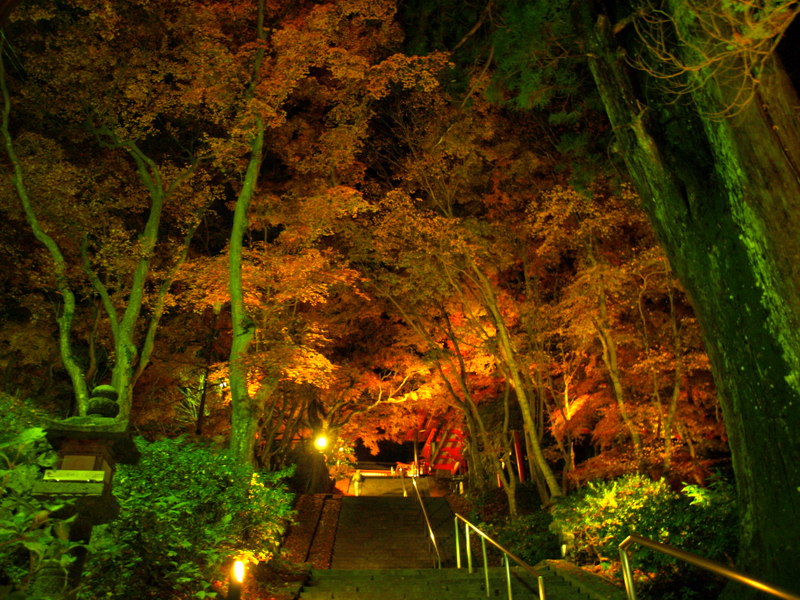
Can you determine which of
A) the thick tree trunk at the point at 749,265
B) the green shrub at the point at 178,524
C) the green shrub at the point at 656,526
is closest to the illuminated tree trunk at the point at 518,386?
the green shrub at the point at 656,526

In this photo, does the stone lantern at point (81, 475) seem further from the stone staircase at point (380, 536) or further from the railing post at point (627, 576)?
the stone staircase at point (380, 536)

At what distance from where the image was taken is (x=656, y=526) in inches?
253

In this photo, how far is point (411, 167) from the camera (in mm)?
14367

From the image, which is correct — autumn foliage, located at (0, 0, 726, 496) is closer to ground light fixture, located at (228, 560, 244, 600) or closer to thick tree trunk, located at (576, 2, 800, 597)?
ground light fixture, located at (228, 560, 244, 600)

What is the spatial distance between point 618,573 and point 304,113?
1279 cm

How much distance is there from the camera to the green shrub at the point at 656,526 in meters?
5.91

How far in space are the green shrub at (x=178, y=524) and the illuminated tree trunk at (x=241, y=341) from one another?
2049mm

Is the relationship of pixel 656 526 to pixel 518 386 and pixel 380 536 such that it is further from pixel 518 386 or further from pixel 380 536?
pixel 380 536

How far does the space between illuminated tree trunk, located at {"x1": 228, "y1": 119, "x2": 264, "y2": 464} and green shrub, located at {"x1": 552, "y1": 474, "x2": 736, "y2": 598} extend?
5245 mm

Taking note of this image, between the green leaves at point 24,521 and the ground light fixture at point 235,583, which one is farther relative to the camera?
the ground light fixture at point 235,583

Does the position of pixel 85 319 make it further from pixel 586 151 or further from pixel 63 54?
pixel 586 151

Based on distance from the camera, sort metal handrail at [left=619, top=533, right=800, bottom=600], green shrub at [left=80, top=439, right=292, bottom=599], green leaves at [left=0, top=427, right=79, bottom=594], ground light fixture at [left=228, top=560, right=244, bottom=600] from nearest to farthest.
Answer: metal handrail at [left=619, top=533, right=800, bottom=600] → green leaves at [left=0, top=427, right=79, bottom=594] → green shrub at [left=80, top=439, right=292, bottom=599] → ground light fixture at [left=228, top=560, right=244, bottom=600]

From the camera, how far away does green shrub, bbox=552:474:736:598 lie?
5.91m

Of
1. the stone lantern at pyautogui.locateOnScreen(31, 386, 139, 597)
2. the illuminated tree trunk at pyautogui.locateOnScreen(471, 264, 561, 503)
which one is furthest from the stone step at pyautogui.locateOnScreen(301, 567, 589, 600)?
the stone lantern at pyautogui.locateOnScreen(31, 386, 139, 597)
